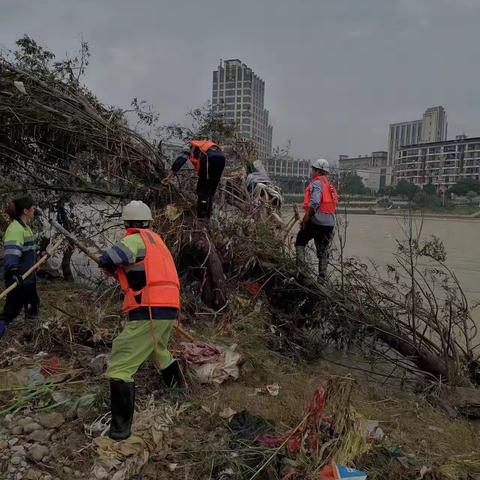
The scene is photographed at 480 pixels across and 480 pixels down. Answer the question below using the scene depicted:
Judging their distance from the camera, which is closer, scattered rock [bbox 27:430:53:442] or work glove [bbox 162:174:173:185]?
scattered rock [bbox 27:430:53:442]

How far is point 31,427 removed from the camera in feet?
9.42

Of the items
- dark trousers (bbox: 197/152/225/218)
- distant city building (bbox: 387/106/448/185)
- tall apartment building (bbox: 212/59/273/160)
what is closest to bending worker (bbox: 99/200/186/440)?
dark trousers (bbox: 197/152/225/218)

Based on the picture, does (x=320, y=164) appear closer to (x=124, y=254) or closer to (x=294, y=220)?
(x=294, y=220)

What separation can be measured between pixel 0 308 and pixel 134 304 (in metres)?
3.11

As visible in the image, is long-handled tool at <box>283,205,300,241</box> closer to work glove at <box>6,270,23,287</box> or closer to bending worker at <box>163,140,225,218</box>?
bending worker at <box>163,140,225,218</box>

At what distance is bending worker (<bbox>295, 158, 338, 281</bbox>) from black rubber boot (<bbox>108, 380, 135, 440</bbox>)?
3.14 metres

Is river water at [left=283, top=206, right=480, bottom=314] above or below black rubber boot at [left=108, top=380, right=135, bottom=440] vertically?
below

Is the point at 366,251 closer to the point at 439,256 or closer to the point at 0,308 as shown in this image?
the point at 439,256

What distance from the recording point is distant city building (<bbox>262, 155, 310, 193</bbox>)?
761 cm

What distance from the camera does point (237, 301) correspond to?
17.0ft

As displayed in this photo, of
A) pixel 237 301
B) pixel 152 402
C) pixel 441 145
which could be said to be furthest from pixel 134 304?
pixel 441 145

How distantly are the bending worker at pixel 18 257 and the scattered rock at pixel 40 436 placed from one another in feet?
5.63

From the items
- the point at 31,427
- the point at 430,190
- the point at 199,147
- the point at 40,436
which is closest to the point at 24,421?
the point at 31,427

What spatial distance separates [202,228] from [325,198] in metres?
1.45
